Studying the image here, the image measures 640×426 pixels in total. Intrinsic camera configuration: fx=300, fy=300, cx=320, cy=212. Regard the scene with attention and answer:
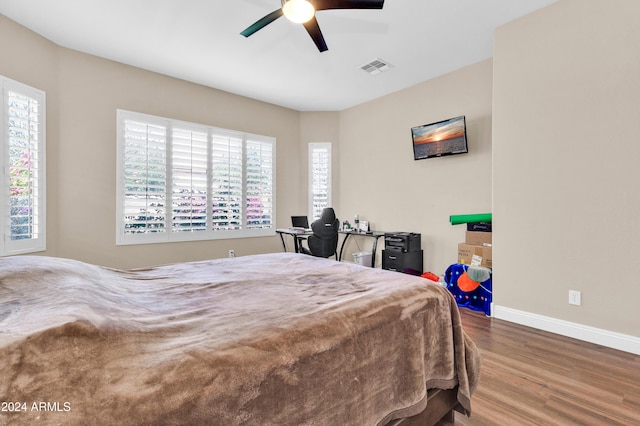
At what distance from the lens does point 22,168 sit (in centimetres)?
300

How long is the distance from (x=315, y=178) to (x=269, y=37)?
276cm

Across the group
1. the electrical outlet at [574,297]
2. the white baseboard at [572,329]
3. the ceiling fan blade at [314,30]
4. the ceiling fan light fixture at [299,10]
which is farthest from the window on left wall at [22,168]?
the electrical outlet at [574,297]

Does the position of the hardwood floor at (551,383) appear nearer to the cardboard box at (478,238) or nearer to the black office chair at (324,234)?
the cardboard box at (478,238)

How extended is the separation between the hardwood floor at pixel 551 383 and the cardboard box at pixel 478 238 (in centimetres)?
107

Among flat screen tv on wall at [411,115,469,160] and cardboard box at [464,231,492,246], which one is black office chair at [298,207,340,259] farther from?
cardboard box at [464,231,492,246]

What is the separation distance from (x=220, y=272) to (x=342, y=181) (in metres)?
3.99

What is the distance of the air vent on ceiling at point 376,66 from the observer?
12.5ft

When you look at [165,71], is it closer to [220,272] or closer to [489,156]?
[220,272]

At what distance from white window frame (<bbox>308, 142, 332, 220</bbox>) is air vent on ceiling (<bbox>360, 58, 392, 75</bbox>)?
183 centimetres

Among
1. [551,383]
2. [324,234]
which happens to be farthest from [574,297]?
[324,234]

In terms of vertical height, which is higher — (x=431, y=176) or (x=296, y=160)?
(x=296, y=160)

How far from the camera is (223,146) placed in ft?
15.4

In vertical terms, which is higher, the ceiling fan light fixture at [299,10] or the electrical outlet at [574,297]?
the ceiling fan light fixture at [299,10]

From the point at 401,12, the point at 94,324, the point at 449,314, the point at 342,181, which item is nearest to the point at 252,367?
the point at 94,324
